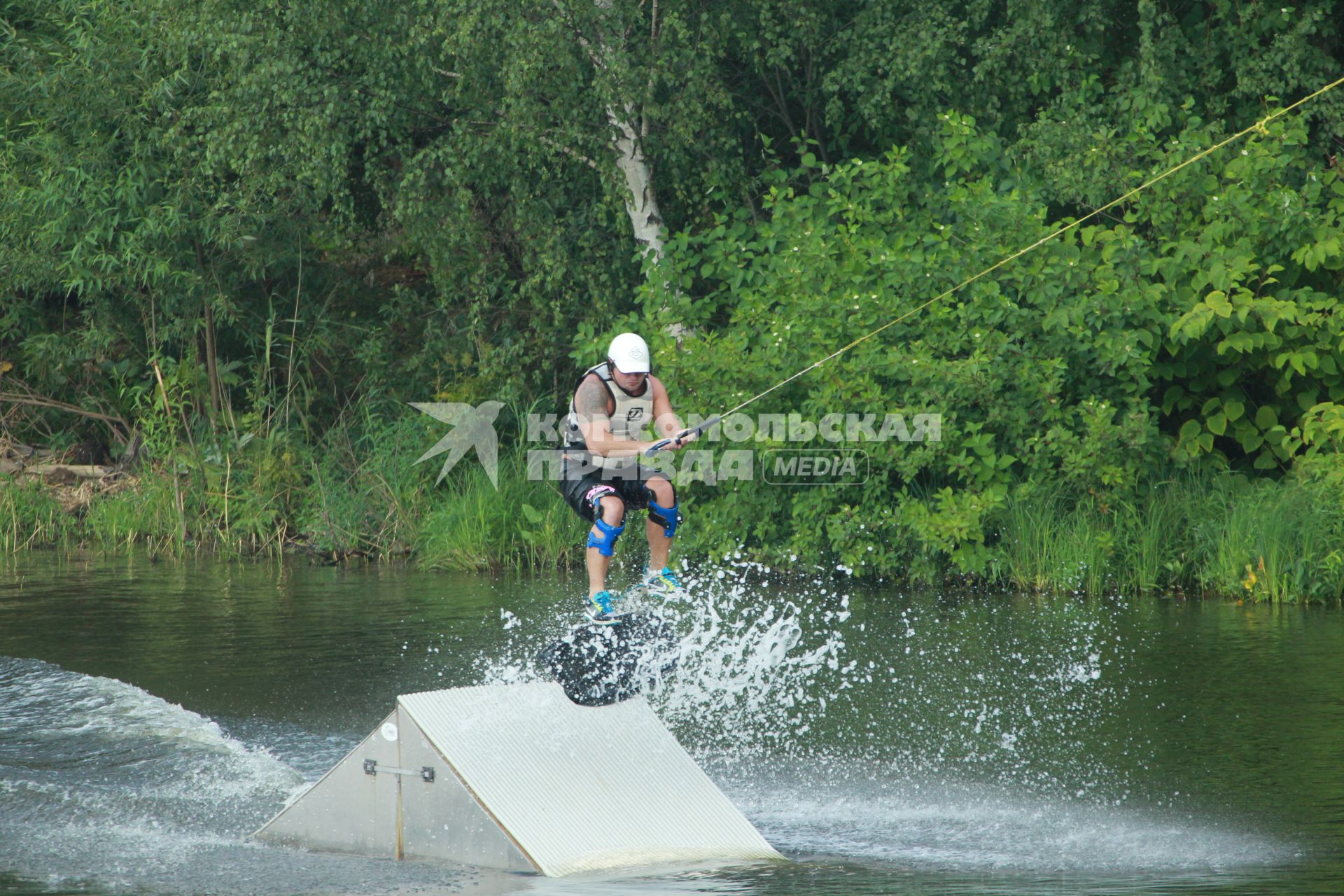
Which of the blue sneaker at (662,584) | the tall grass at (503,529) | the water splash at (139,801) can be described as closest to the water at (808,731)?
the water splash at (139,801)

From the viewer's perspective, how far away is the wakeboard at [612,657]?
25.4 feet

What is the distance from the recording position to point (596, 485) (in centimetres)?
841

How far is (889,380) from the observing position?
14.0 metres

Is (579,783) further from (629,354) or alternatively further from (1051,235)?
(1051,235)

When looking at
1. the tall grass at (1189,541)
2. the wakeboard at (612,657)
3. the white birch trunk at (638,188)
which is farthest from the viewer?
the white birch trunk at (638,188)

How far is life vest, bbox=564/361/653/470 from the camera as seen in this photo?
26.7 feet

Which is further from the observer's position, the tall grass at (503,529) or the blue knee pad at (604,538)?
the tall grass at (503,529)

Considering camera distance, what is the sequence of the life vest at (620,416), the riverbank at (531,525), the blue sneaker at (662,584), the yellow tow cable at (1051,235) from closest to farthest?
the life vest at (620,416) → the blue sneaker at (662,584) → the yellow tow cable at (1051,235) → the riverbank at (531,525)

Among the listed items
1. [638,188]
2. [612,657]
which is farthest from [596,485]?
[638,188]

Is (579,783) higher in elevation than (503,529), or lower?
Answer: lower

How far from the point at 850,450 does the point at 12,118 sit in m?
11.5

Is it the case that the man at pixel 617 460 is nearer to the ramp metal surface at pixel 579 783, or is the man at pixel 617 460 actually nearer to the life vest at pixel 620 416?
the life vest at pixel 620 416

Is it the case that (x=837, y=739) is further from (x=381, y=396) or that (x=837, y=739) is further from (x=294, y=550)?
(x=381, y=396)

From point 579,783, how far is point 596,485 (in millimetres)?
2004
